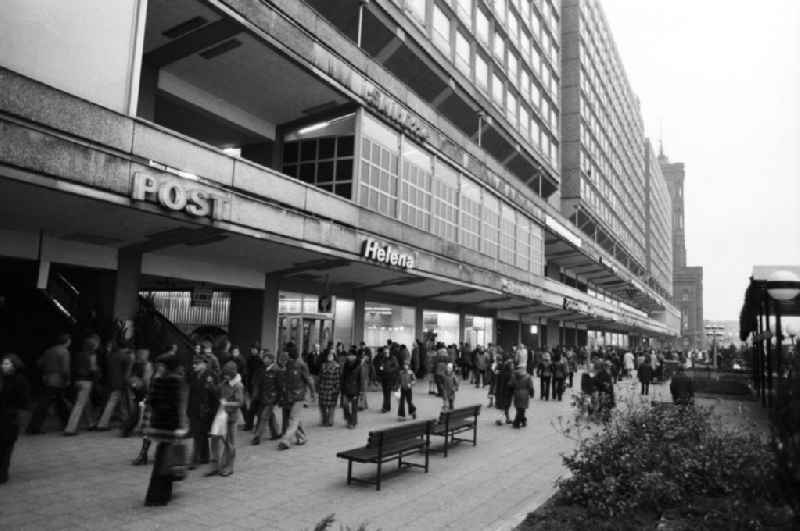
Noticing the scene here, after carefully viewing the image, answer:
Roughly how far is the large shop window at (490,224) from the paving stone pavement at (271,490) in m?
18.2

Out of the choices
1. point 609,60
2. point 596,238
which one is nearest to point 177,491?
point 596,238

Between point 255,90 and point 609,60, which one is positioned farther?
point 609,60

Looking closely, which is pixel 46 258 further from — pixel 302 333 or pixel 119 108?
pixel 302 333

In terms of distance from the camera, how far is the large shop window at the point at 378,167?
19328 millimetres

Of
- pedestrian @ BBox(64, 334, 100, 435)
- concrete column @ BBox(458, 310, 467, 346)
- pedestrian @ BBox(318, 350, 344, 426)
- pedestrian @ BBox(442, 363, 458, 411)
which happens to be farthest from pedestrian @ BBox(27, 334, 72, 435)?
concrete column @ BBox(458, 310, 467, 346)

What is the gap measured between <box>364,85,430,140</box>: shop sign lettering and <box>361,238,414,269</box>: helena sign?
468 centimetres

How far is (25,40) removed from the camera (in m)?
10.3

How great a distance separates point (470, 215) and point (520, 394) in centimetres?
1457

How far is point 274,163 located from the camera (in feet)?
67.9

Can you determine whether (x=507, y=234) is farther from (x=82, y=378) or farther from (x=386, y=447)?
(x=386, y=447)

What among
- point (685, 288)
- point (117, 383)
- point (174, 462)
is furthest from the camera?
point (685, 288)

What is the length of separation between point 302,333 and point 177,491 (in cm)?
1337

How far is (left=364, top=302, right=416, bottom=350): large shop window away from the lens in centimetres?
2506

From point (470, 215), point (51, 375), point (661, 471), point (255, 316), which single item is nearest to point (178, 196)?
point (51, 375)
